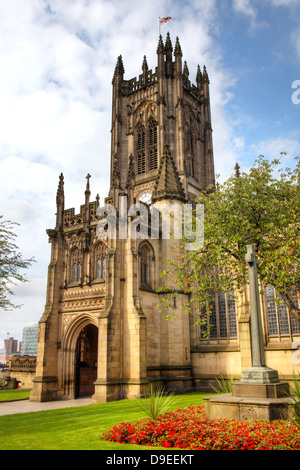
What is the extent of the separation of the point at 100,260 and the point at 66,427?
14.5 m

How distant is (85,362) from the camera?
28734 mm

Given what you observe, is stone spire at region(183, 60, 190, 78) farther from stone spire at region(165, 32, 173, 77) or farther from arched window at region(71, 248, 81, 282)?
arched window at region(71, 248, 81, 282)

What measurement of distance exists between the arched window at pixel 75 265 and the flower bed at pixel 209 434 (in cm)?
1727

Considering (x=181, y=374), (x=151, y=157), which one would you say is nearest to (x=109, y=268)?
(x=181, y=374)

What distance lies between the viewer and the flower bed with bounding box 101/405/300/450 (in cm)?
892

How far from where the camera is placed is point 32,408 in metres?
21.7

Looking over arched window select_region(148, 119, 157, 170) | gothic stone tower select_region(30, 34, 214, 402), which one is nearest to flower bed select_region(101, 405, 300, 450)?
gothic stone tower select_region(30, 34, 214, 402)

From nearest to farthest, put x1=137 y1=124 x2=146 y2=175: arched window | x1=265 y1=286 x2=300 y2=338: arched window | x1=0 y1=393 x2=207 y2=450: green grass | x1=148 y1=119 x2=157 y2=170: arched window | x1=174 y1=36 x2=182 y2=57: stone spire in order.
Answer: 1. x1=0 y1=393 x2=207 y2=450: green grass
2. x1=265 y1=286 x2=300 y2=338: arched window
3. x1=148 y1=119 x2=157 y2=170: arched window
4. x1=137 y1=124 x2=146 y2=175: arched window
5. x1=174 y1=36 x2=182 y2=57: stone spire

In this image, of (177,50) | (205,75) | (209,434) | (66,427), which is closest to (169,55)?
(177,50)

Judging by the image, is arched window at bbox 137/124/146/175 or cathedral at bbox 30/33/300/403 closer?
cathedral at bbox 30/33/300/403

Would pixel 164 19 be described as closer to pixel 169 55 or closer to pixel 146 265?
pixel 169 55

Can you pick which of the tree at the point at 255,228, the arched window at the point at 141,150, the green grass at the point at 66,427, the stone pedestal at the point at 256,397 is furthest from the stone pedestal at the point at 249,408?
the arched window at the point at 141,150

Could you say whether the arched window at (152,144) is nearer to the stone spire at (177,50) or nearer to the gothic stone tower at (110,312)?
the stone spire at (177,50)

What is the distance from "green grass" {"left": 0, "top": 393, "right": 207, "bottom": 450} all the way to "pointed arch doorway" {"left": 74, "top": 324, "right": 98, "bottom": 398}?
22.7ft
